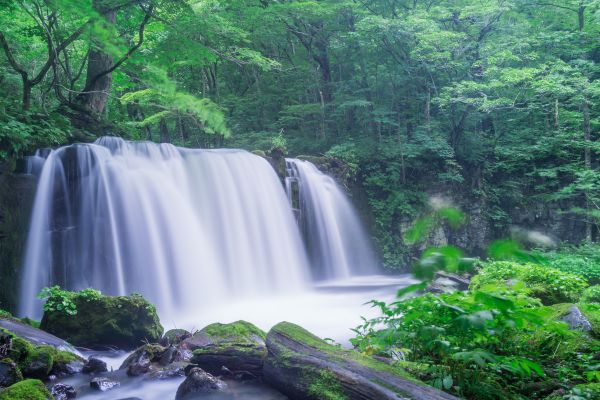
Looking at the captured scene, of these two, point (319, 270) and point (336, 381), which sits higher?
point (336, 381)

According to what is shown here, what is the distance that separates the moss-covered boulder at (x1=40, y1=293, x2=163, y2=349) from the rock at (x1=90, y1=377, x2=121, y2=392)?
1602 mm

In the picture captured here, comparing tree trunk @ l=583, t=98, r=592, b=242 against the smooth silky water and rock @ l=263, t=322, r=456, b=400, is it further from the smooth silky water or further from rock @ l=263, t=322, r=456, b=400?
rock @ l=263, t=322, r=456, b=400

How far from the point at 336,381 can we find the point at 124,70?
13.4 m

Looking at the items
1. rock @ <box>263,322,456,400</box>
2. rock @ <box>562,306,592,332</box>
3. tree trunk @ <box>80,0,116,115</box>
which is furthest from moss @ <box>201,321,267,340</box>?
tree trunk @ <box>80,0,116,115</box>

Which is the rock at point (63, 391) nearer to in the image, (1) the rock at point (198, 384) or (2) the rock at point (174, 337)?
(1) the rock at point (198, 384)

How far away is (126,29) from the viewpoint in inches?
483

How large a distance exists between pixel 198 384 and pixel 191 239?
21.9ft

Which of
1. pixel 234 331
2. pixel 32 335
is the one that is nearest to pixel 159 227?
pixel 32 335

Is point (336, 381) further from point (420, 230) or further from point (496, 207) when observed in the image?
point (496, 207)

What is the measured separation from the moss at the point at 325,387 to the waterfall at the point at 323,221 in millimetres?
10812

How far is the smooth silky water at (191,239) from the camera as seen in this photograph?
28.4ft

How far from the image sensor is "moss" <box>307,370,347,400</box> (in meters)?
2.88

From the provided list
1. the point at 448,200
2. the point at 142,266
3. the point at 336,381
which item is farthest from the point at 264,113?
the point at 336,381

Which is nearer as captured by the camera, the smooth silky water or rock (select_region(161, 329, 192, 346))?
rock (select_region(161, 329, 192, 346))
